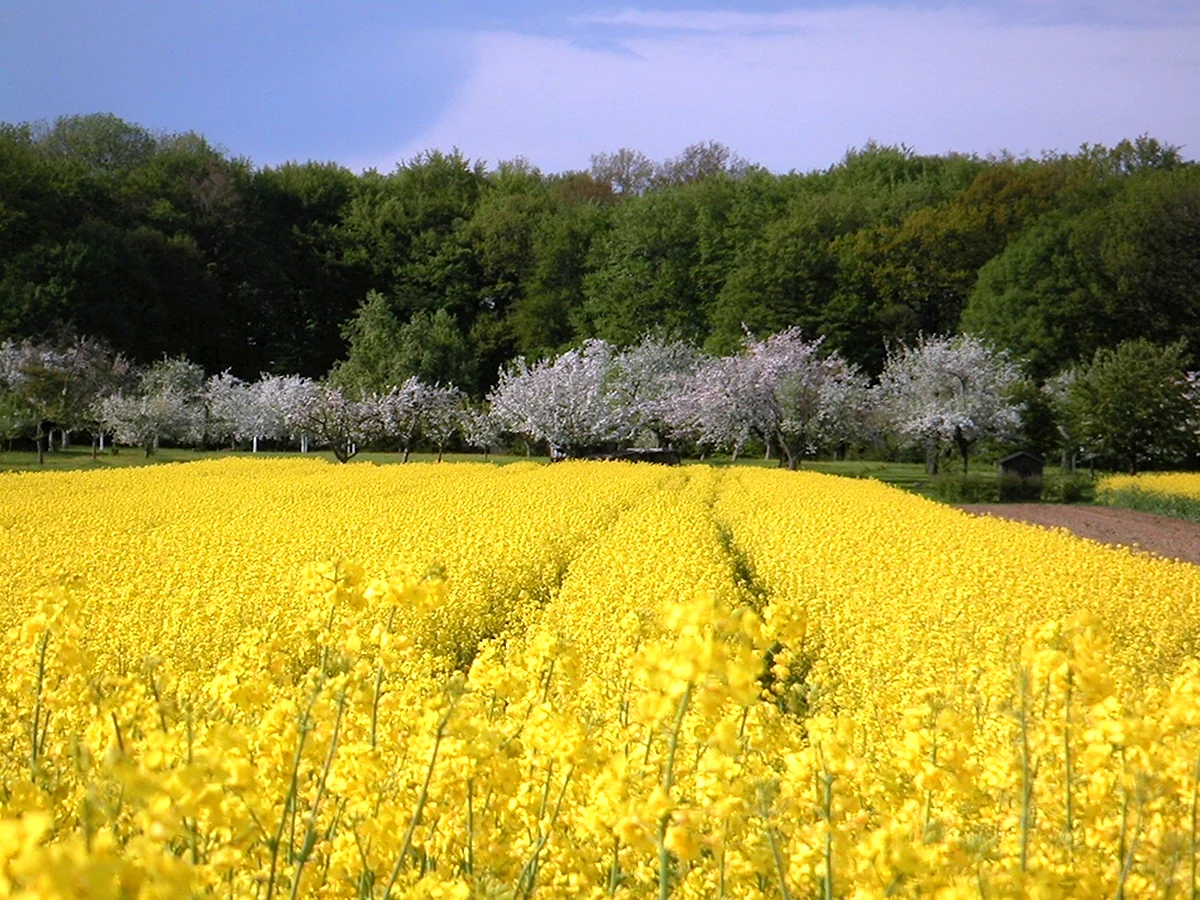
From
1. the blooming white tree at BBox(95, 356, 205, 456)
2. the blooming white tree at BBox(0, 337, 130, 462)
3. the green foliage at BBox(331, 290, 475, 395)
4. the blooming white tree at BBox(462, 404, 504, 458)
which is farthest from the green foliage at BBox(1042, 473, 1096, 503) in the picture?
the green foliage at BBox(331, 290, 475, 395)

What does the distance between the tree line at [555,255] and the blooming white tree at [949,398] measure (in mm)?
7543

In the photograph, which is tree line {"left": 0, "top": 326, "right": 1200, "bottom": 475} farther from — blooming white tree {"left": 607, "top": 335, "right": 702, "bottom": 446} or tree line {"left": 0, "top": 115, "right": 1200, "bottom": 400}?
tree line {"left": 0, "top": 115, "right": 1200, "bottom": 400}

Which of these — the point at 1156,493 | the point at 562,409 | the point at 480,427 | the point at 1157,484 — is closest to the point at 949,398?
the point at 1157,484

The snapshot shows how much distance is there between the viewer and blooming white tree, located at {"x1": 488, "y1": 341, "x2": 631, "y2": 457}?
4197 cm

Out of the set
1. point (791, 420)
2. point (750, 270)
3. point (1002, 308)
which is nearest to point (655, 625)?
point (791, 420)

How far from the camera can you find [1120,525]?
2109 centimetres

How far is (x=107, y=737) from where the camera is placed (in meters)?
3.02

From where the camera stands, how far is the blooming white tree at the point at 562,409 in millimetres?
41969

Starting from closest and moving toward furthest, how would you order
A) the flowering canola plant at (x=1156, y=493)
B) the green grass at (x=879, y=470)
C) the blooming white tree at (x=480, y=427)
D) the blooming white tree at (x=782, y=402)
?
the flowering canola plant at (x=1156, y=493), the green grass at (x=879, y=470), the blooming white tree at (x=782, y=402), the blooming white tree at (x=480, y=427)

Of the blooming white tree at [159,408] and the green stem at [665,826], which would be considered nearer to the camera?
the green stem at [665,826]

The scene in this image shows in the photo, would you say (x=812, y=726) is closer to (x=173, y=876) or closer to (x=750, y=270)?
(x=173, y=876)

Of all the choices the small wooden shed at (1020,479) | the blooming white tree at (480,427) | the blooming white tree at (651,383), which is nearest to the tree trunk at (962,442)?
the small wooden shed at (1020,479)

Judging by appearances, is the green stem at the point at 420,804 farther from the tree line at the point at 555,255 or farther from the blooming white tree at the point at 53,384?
the tree line at the point at 555,255

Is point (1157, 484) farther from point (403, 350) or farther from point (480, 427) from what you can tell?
point (403, 350)
